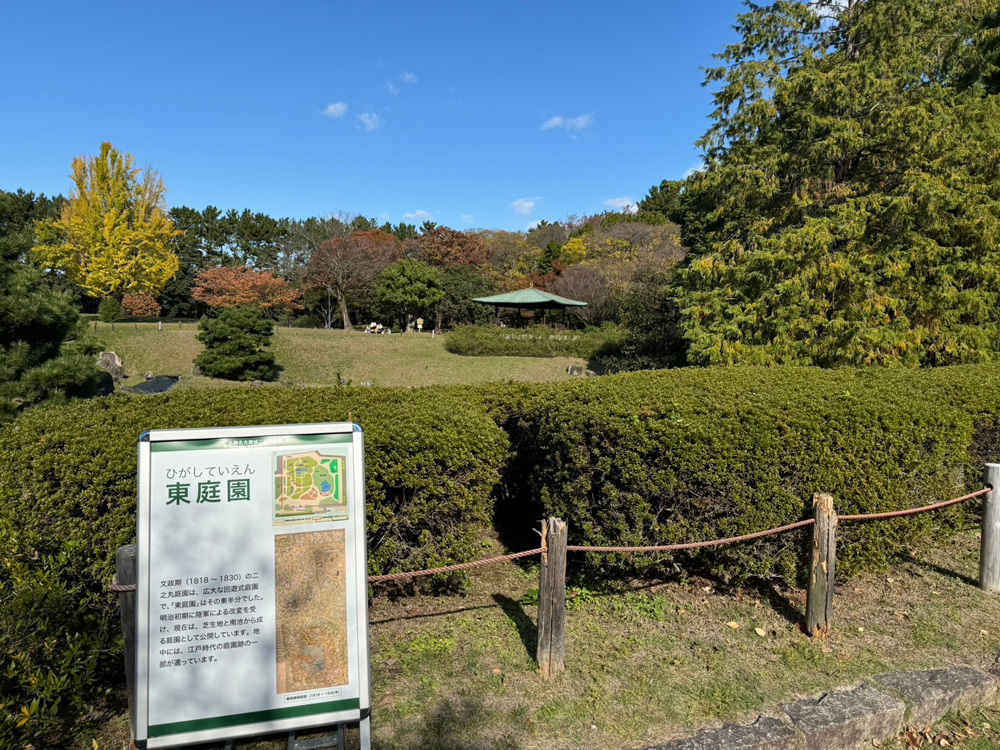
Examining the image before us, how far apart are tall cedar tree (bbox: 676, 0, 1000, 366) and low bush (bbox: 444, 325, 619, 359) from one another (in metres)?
11.0

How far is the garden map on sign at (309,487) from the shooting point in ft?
6.58

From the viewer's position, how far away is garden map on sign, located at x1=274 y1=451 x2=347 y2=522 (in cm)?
201

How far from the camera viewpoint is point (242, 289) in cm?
3097

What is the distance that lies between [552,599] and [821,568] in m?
1.53

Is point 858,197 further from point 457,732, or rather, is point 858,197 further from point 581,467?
point 457,732

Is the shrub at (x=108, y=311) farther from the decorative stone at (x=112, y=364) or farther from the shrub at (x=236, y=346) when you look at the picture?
the shrub at (x=236, y=346)

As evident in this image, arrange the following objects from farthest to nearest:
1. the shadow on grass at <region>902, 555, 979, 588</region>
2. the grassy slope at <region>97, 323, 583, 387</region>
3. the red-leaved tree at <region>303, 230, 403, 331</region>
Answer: the red-leaved tree at <region>303, 230, 403, 331</region>, the grassy slope at <region>97, 323, 583, 387</region>, the shadow on grass at <region>902, 555, 979, 588</region>

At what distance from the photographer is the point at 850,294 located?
9695 millimetres

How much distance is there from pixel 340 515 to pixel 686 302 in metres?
12.5

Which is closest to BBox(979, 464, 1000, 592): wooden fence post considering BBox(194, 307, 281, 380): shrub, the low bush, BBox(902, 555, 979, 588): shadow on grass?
BBox(902, 555, 979, 588): shadow on grass

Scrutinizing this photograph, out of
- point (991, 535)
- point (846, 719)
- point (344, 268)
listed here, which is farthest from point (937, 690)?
point (344, 268)

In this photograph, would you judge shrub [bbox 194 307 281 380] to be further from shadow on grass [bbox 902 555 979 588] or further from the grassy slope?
shadow on grass [bbox 902 555 979 588]

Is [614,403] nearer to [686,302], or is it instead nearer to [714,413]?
[714,413]

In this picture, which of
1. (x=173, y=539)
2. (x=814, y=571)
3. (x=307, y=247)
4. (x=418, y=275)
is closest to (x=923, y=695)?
(x=814, y=571)
